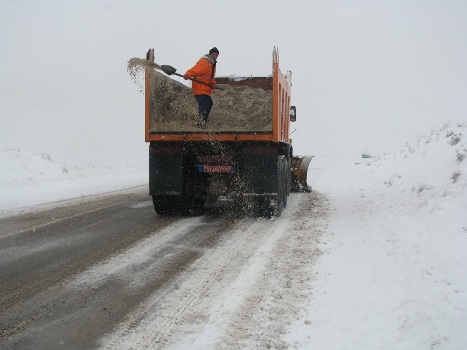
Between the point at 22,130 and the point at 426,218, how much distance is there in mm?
44191

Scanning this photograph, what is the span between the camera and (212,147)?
9.12m

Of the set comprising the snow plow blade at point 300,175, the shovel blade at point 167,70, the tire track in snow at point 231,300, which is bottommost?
the tire track in snow at point 231,300

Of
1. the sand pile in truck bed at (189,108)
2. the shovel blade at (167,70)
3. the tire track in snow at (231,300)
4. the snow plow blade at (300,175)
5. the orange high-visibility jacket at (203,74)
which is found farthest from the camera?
the snow plow blade at (300,175)

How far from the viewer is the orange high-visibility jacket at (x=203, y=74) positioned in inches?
356

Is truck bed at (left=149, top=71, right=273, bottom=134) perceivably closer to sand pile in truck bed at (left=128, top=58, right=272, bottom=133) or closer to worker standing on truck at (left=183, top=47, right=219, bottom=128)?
sand pile in truck bed at (left=128, top=58, right=272, bottom=133)

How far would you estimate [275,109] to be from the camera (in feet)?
28.5

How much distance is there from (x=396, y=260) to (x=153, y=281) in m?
2.76

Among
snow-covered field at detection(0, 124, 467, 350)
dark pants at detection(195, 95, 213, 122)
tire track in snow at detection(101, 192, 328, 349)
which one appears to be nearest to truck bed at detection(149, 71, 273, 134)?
dark pants at detection(195, 95, 213, 122)

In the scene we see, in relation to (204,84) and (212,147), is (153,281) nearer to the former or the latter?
(212,147)

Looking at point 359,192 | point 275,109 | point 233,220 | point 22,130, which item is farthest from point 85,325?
point 22,130

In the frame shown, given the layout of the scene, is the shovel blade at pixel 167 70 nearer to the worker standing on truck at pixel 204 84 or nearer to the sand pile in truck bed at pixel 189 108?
the sand pile in truck bed at pixel 189 108

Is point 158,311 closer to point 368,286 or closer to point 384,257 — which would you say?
point 368,286

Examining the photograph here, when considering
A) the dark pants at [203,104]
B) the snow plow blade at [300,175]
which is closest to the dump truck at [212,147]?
the dark pants at [203,104]

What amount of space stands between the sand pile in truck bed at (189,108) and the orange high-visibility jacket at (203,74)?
436mm
